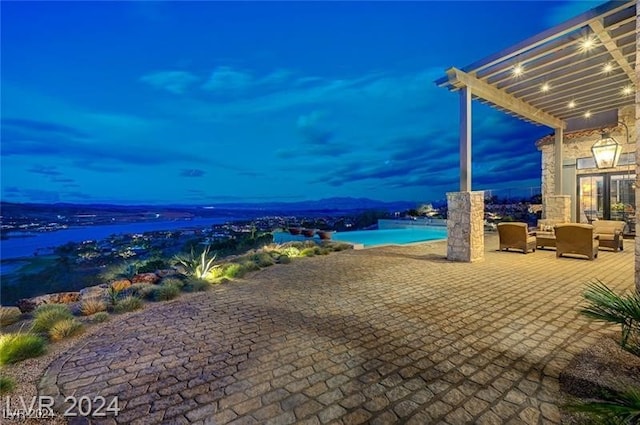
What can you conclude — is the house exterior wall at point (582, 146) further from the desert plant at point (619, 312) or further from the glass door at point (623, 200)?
the desert plant at point (619, 312)

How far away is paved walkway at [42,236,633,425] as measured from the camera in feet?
6.57

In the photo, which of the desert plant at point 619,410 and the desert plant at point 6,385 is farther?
the desert plant at point 6,385

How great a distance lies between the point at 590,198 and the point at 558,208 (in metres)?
2.82

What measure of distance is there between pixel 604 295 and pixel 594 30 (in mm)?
5793

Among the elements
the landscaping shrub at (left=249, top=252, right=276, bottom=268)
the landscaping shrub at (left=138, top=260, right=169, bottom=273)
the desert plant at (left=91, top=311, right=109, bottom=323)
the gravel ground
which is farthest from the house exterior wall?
the gravel ground

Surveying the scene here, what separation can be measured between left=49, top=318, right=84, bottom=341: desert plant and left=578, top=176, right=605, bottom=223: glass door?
1659 centimetres

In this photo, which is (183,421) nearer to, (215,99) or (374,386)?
(374,386)

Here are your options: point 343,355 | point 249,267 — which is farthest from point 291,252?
point 343,355

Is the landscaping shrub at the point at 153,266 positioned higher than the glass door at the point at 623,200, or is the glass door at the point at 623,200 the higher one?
the glass door at the point at 623,200

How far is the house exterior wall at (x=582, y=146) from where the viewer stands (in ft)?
34.8

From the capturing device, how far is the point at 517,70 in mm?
6816

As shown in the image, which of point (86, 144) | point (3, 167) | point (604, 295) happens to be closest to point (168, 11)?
point (604, 295)

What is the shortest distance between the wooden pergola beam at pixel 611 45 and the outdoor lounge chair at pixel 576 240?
12.6 ft

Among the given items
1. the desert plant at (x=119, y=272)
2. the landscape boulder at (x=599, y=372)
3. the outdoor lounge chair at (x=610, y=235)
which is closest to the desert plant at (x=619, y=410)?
the landscape boulder at (x=599, y=372)
